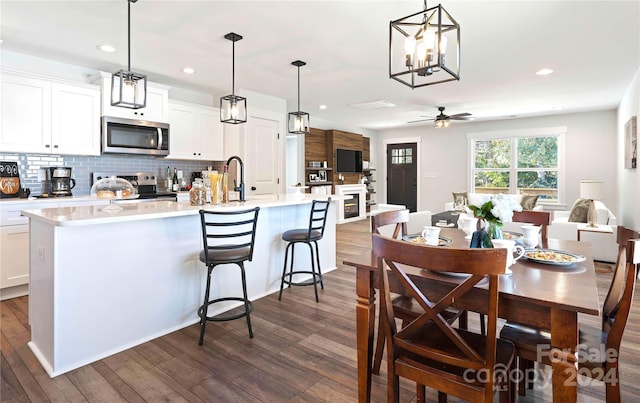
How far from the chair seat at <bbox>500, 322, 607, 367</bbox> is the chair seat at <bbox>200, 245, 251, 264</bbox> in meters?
1.73

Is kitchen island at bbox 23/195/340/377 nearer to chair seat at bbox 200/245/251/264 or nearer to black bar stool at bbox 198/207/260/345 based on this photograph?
black bar stool at bbox 198/207/260/345

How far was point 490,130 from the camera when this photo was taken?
813 centimetres

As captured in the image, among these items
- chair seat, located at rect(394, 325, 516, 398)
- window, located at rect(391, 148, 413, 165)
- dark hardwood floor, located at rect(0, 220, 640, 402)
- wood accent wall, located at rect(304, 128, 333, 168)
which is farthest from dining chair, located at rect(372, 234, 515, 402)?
window, located at rect(391, 148, 413, 165)

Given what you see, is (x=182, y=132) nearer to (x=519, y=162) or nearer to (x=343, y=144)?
(x=343, y=144)

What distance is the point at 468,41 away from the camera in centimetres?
334

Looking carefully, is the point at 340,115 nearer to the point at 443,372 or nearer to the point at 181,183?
the point at 181,183

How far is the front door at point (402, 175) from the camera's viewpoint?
30.9 ft

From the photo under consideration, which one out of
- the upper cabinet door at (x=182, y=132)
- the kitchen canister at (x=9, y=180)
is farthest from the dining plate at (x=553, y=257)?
the kitchen canister at (x=9, y=180)

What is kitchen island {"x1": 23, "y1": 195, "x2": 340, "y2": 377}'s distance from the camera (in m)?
2.09

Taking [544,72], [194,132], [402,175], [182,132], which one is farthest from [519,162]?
[182,132]

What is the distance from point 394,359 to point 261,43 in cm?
306

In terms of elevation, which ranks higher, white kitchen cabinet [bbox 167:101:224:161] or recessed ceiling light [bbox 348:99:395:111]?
recessed ceiling light [bbox 348:99:395:111]

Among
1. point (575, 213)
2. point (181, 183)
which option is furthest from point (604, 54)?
→ point (181, 183)

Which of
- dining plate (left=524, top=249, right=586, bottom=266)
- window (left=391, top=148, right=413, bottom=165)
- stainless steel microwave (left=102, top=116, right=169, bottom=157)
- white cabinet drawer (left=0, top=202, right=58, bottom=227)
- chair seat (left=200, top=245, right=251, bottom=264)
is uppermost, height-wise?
window (left=391, top=148, right=413, bottom=165)
